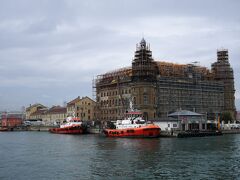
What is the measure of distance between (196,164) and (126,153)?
14788 mm

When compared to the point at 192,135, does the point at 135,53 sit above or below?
above

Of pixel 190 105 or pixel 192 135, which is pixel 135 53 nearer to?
pixel 190 105

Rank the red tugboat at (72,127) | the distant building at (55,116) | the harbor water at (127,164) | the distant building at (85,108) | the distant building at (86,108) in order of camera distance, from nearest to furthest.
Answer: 1. the harbor water at (127,164)
2. the red tugboat at (72,127)
3. the distant building at (85,108)
4. the distant building at (86,108)
5. the distant building at (55,116)

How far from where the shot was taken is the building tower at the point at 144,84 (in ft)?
437

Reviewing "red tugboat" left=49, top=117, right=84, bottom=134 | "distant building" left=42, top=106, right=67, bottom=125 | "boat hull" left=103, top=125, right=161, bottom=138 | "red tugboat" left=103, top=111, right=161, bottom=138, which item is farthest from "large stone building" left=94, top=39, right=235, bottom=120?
"boat hull" left=103, top=125, right=161, bottom=138

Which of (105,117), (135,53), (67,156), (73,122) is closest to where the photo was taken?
(67,156)

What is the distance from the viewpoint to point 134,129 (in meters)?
97.2

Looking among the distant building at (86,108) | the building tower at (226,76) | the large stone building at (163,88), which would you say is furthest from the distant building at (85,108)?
the building tower at (226,76)

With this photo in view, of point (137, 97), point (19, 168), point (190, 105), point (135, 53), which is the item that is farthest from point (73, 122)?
point (19, 168)

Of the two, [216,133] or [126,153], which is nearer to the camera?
[126,153]

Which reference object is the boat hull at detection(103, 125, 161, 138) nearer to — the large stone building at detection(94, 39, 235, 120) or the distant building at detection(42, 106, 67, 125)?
the large stone building at detection(94, 39, 235, 120)

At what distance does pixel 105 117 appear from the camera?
498 ft

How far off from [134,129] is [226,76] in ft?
235

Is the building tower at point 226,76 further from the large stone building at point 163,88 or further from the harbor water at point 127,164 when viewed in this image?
the harbor water at point 127,164
